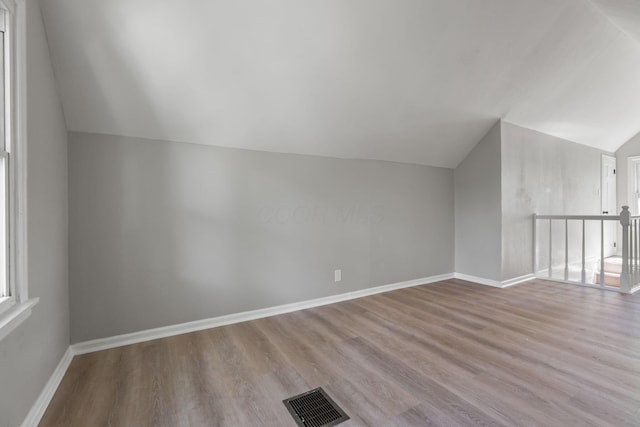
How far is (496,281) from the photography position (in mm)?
3777

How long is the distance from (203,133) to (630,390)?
3377mm

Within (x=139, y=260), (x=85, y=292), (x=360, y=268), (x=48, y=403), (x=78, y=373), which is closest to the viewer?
(x=48, y=403)

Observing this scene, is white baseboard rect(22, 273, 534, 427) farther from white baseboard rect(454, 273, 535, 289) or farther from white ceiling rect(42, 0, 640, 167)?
white ceiling rect(42, 0, 640, 167)

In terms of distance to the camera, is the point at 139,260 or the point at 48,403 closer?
the point at 48,403

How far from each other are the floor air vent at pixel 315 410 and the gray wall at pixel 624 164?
7.68m

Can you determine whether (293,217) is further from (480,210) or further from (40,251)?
(480,210)

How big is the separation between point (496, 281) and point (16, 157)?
4.62 metres

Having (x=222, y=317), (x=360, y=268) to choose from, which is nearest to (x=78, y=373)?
(x=222, y=317)

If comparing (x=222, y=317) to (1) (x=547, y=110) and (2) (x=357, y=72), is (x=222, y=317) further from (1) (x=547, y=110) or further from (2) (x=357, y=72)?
(1) (x=547, y=110)

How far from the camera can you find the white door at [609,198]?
5672 millimetres

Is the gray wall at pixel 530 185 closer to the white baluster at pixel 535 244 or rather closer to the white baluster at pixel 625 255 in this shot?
the white baluster at pixel 535 244

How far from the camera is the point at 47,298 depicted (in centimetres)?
166

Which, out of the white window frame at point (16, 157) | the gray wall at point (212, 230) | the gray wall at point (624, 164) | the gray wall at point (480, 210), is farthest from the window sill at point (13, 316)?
the gray wall at point (624, 164)

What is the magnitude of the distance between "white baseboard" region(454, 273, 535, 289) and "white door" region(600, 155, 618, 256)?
324 centimetres
